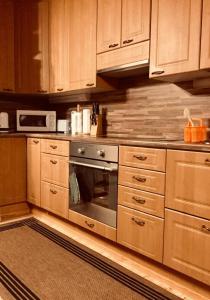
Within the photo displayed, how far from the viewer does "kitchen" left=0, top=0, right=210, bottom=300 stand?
62.2 inches

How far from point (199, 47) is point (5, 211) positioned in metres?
2.37

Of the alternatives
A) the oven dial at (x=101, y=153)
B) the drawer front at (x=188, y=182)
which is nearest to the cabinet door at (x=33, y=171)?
the oven dial at (x=101, y=153)

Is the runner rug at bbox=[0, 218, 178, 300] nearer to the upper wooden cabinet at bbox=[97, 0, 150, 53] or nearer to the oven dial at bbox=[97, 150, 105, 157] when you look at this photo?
the oven dial at bbox=[97, 150, 105, 157]

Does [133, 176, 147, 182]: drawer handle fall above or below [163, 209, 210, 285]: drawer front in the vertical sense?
above

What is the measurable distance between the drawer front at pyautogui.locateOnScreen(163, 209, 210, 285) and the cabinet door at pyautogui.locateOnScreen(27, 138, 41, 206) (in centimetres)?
159

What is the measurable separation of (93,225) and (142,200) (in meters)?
0.58

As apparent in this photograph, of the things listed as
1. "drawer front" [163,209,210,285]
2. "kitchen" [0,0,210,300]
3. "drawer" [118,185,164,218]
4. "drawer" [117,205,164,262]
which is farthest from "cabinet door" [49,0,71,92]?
"drawer front" [163,209,210,285]

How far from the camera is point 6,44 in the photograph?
2979mm

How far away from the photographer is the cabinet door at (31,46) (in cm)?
306

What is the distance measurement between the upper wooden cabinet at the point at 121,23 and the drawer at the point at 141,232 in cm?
131

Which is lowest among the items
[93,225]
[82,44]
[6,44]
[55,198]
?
[93,225]

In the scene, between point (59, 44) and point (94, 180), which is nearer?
point (94, 180)

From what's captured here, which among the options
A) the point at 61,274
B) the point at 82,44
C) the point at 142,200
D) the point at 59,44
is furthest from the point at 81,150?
the point at 59,44

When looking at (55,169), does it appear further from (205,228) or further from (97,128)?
(205,228)
